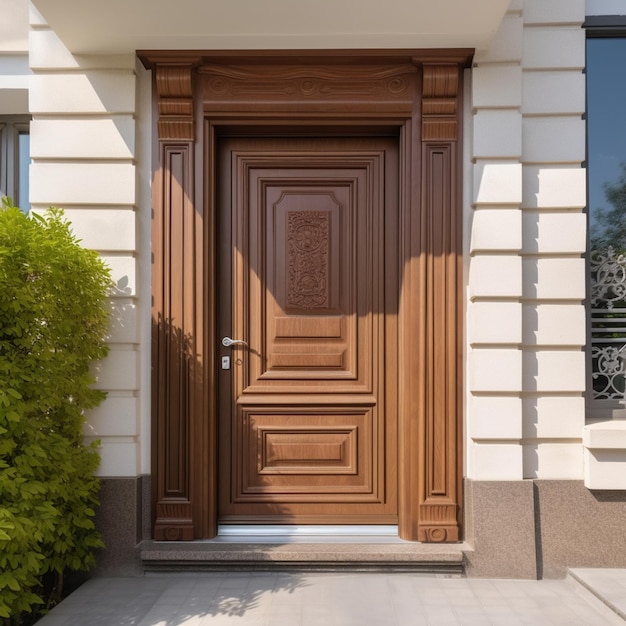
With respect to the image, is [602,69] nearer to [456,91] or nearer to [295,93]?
[456,91]

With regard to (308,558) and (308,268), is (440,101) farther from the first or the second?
(308,558)

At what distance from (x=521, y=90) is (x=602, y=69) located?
0.82 meters

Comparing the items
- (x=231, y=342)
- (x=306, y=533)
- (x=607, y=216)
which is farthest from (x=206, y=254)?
(x=607, y=216)

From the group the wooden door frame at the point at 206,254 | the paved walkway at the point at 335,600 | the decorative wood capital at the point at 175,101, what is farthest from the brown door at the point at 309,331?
the paved walkway at the point at 335,600

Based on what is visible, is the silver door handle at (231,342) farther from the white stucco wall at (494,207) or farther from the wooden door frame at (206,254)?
the white stucco wall at (494,207)

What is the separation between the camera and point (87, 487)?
12.2 ft

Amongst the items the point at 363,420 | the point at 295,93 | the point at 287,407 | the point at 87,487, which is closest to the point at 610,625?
the point at 363,420

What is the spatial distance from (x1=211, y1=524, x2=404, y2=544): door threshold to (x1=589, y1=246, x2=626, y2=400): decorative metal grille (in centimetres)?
175

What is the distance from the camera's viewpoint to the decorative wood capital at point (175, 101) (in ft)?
13.1

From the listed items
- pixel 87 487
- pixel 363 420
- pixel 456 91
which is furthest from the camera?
pixel 363 420

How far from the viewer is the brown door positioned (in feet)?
13.9

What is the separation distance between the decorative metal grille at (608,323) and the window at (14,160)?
13.7 feet

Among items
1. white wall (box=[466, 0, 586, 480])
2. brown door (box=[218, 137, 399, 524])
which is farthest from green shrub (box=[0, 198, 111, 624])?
white wall (box=[466, 0, 586, 480])

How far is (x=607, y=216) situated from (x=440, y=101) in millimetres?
1436
